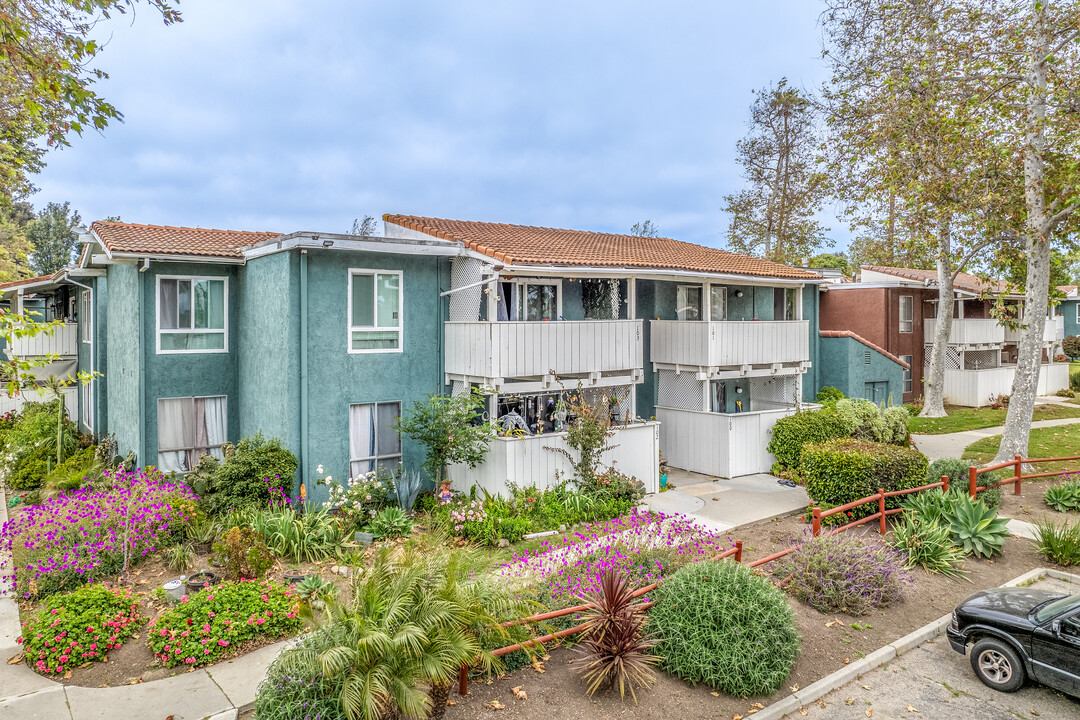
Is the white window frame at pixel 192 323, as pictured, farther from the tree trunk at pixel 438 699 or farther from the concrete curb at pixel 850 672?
the concrete curb at pixel 850 672

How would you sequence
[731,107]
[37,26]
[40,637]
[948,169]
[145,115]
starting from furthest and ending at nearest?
[731,107], [948,169], [145,115], [37,26], [40,637]

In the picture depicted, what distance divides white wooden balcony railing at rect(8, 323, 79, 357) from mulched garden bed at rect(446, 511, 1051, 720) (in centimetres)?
1895

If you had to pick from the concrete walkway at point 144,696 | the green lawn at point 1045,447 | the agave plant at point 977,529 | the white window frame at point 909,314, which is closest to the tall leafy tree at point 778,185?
the white window frame at point 909,314

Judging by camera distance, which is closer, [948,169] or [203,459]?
[203,459]

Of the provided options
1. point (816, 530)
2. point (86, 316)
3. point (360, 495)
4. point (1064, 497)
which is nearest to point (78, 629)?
point (360, 495)

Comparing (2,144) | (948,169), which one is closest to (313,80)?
(2,144)

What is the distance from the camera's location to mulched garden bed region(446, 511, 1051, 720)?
6.17 m

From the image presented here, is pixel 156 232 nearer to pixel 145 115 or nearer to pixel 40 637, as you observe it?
pixel 145 115

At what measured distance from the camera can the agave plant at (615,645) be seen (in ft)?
21.2

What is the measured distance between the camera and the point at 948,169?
57.1ft

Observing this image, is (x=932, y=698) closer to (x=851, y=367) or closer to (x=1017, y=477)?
(x=1017, y=477)

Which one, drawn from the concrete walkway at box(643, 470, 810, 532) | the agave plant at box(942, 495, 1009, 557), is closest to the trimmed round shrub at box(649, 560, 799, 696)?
the concrete walkway at box(643, 470, 810, 532)

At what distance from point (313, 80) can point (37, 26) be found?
1197cm

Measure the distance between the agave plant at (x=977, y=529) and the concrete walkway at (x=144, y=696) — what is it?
11.0m
